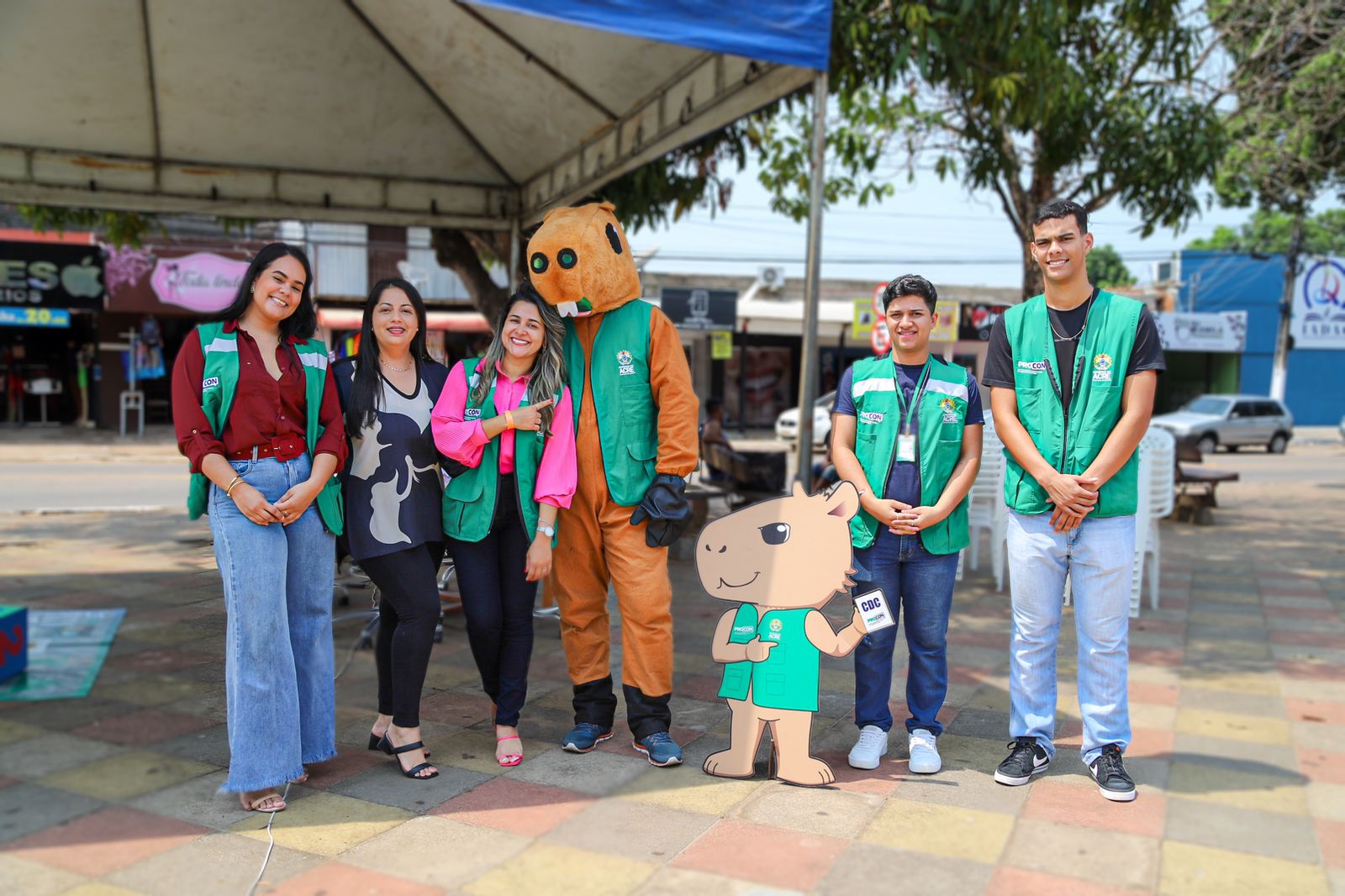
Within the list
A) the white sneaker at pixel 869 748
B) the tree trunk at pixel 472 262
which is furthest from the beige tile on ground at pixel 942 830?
the tree trunk at pixel 472 262

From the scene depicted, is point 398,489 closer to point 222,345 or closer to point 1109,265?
point 222,345

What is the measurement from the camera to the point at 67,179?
6.75 m

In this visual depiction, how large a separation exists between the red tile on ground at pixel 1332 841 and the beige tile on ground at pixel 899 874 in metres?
1.02

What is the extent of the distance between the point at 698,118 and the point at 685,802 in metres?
3.63

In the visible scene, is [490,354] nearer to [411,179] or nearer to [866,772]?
[866,772]

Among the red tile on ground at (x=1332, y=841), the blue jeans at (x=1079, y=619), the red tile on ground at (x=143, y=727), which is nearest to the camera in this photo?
the red tile on ground at (x=1332, y=841)

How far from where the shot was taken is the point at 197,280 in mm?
20703

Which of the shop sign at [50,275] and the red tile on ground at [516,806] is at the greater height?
the shop sign at [50,275]

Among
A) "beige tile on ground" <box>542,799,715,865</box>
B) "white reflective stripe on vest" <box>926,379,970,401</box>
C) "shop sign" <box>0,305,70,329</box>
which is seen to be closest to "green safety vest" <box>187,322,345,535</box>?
"beige tile on ground" <box>542,799,715,865</box>

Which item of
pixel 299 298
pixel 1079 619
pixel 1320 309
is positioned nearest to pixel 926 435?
pixel 1079 619

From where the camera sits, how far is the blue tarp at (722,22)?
3973 millimetres

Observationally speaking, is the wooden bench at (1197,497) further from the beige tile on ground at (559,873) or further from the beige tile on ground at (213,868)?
the beige tile on ground at (213,868)

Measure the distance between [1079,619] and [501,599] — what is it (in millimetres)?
2065

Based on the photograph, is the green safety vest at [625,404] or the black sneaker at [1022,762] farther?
the green safety vest at [625,404]
